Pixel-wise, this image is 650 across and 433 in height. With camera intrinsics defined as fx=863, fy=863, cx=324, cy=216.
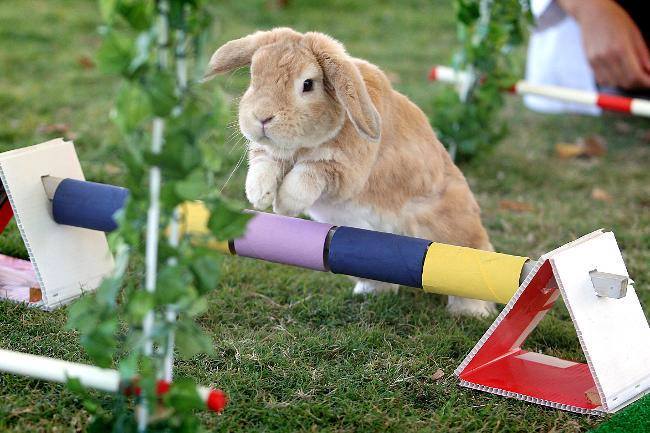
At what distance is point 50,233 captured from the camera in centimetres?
275

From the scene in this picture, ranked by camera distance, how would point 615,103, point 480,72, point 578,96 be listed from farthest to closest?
point 480,72, point 578,96, point 615,103

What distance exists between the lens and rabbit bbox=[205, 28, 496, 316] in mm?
2410

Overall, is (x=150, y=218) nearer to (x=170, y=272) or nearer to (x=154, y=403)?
(x=170, y=272)

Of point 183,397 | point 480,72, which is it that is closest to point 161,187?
point 183,397

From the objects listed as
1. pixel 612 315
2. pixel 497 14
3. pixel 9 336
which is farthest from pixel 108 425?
pixel 497 14

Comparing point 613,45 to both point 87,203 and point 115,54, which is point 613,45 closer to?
point 87,203

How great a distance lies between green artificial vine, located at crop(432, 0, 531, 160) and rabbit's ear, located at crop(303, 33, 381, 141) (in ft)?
6.22

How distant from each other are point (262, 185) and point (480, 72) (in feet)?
7.22

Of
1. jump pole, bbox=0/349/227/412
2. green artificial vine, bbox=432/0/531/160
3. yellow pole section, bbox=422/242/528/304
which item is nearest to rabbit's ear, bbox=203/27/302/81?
yellow pole section, bbox=422/242/528/304

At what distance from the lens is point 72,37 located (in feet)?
21.4

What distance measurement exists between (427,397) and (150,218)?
1.09 metres

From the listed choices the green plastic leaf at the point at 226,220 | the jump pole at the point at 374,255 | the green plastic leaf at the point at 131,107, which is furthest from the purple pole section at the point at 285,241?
the green plastic leaf at the point at 131,107

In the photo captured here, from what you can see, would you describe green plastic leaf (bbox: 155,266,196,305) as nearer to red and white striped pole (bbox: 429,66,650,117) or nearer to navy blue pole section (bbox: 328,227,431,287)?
navy blue pole section (bbox: 328,227,431,287)

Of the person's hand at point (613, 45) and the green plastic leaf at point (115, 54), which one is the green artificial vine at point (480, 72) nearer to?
the person's hand at point (613, 45)
